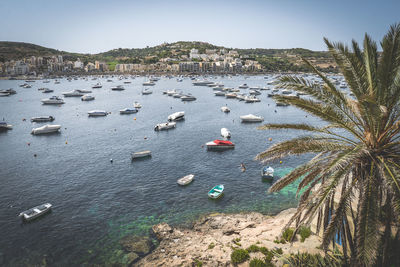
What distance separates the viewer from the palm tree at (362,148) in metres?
8.63

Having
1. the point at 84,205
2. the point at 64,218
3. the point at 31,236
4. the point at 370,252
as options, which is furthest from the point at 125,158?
the point at 370,252

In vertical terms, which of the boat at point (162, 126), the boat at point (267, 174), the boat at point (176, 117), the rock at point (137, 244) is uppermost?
the boat at point (176, 117)

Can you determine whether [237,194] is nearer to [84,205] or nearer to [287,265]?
[287,265]

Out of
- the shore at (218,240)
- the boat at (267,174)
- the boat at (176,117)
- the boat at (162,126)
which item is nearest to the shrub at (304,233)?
the shore at (218,240)

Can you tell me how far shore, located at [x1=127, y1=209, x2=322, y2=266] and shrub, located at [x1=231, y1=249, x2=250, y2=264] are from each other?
301 millimetres

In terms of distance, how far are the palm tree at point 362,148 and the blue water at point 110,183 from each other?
16.7 metres

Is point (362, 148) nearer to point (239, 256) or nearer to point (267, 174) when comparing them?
point (239, 256)

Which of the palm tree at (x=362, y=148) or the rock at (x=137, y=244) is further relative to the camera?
the rock at (x=137, y=244)

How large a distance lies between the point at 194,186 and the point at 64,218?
1520 cm

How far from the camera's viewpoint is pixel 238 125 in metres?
63.1

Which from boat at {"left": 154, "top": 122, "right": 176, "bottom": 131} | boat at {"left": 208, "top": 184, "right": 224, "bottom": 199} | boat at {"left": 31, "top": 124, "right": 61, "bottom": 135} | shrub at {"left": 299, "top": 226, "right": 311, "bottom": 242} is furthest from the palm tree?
boat at {"left": 31, "top": 124, "right": 61, "bottom": 135}

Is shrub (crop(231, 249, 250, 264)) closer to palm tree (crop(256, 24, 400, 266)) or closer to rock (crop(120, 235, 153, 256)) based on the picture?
palm tree (crop(256, 24, 400, 266))

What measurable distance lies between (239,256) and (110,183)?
22.7m

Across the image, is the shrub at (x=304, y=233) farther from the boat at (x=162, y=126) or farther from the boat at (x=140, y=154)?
the boat at (x=162, y=126)
